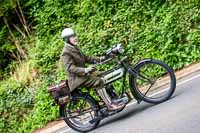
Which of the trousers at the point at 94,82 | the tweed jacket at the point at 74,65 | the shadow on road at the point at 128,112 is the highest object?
the tweed jacket at the point at 74,65

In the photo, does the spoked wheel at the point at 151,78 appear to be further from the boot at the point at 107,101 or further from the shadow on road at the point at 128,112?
the boot at the point at 107,101

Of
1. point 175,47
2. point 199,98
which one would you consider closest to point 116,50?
point 199,98

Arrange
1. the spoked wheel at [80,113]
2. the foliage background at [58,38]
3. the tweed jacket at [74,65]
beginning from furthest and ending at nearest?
the foliage background at [58,38]
the spoked wheel at [80,113]
the tweed jacket at [74,65]

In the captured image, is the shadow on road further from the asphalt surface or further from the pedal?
the pedal

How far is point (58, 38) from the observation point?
1527 centimetres

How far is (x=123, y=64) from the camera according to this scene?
31.7 ft

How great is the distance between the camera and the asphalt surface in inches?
326

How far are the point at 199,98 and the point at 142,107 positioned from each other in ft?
4.25

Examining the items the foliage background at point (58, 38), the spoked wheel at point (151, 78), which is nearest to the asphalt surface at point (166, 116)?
the spoked wheel at point (151, 78)

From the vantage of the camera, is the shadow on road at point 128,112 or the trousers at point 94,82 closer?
the trousers at point 94,82

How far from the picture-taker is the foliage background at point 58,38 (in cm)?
1259

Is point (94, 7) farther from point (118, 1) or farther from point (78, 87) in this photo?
point (78, 87)

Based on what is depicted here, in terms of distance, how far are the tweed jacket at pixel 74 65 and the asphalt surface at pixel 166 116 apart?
110cm

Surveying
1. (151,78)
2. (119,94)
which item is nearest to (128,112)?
(119,94)
